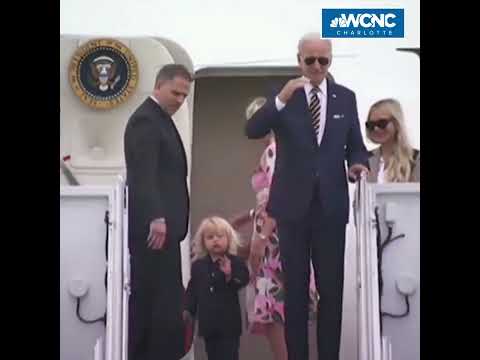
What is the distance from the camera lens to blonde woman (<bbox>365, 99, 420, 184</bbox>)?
4.05 metres

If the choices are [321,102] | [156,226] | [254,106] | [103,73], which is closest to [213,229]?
[156,226]

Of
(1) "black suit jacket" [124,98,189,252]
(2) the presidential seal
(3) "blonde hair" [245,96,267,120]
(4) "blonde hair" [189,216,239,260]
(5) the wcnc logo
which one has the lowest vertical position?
(4) "blonde hair" [189,216,239,260]

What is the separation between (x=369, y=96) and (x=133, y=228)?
52.9 inches

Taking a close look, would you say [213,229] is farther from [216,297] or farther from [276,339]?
[276,339]

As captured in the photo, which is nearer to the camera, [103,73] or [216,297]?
[216,297]

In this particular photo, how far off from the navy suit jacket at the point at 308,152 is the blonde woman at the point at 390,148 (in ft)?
0.23

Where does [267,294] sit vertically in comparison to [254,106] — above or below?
below

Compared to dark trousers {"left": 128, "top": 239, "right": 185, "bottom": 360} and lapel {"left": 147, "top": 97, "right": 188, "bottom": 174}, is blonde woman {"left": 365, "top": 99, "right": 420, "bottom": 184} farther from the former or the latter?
dark trousers {"left": 128, "top": 239, "right": 185, "bottom": 360}

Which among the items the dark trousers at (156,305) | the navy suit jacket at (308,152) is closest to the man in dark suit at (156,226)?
the dark trousers at (156,305)

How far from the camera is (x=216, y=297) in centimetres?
398

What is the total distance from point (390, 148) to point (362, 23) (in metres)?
0.64

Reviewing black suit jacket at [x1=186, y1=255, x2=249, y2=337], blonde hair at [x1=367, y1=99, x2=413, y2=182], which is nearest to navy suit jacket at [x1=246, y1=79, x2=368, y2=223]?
blonde hair at [x1=367, y1=99, x2=413, y2=182]

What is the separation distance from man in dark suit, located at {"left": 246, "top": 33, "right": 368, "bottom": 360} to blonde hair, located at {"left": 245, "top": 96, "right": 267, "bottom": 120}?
0.02 m

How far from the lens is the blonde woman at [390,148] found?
13.3ft
